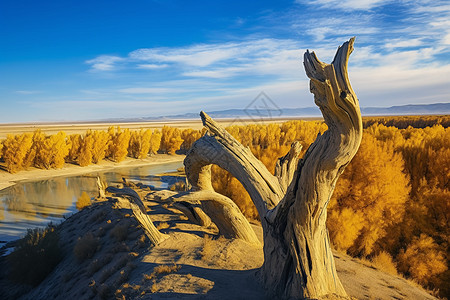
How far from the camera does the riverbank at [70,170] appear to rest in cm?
4066

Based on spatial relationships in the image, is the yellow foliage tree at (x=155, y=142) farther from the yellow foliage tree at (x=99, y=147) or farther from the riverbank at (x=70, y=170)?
the yellow foliage tree at (x=99, y=147)

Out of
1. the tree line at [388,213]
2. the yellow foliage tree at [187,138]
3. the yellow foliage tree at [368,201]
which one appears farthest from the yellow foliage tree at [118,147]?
the yellow foliage tree at [368,201]

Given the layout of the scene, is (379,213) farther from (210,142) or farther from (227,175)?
(210,142)

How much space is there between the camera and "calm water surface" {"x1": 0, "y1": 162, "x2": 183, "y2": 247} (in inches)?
890

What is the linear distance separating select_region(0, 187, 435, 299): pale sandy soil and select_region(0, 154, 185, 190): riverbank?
31.1 m

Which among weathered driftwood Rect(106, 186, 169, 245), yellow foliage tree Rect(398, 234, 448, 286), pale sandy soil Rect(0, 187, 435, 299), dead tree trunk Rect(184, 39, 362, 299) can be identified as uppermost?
dead tree trunk Rect(184, 39, 362, 299)

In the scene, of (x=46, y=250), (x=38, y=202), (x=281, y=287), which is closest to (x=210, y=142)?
(x=281, y=287)

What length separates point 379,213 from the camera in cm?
1797

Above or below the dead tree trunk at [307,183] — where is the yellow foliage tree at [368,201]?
below

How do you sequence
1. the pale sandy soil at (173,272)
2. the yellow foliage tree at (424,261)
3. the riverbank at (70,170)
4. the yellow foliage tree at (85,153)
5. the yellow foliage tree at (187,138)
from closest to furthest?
the pale sandy soil at (173,272), the yellow foliage tree at (424,261), the riverbank at (70,170), the yellow foliage tree at (85,153), the yellow foliage tree at (187,138)

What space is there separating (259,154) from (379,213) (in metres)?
9.10

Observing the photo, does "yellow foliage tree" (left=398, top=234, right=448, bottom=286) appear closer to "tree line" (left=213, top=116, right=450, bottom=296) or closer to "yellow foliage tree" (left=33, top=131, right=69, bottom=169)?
"tree line" (left=213, top=116, right=450, bottom=296)

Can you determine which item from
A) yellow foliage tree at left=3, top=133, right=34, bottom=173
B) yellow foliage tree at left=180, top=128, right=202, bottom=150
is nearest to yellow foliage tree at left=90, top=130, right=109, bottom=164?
yellow foliage tree at left=3, top=133, right=34, bottom=173

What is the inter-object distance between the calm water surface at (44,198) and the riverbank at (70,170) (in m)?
2.39
